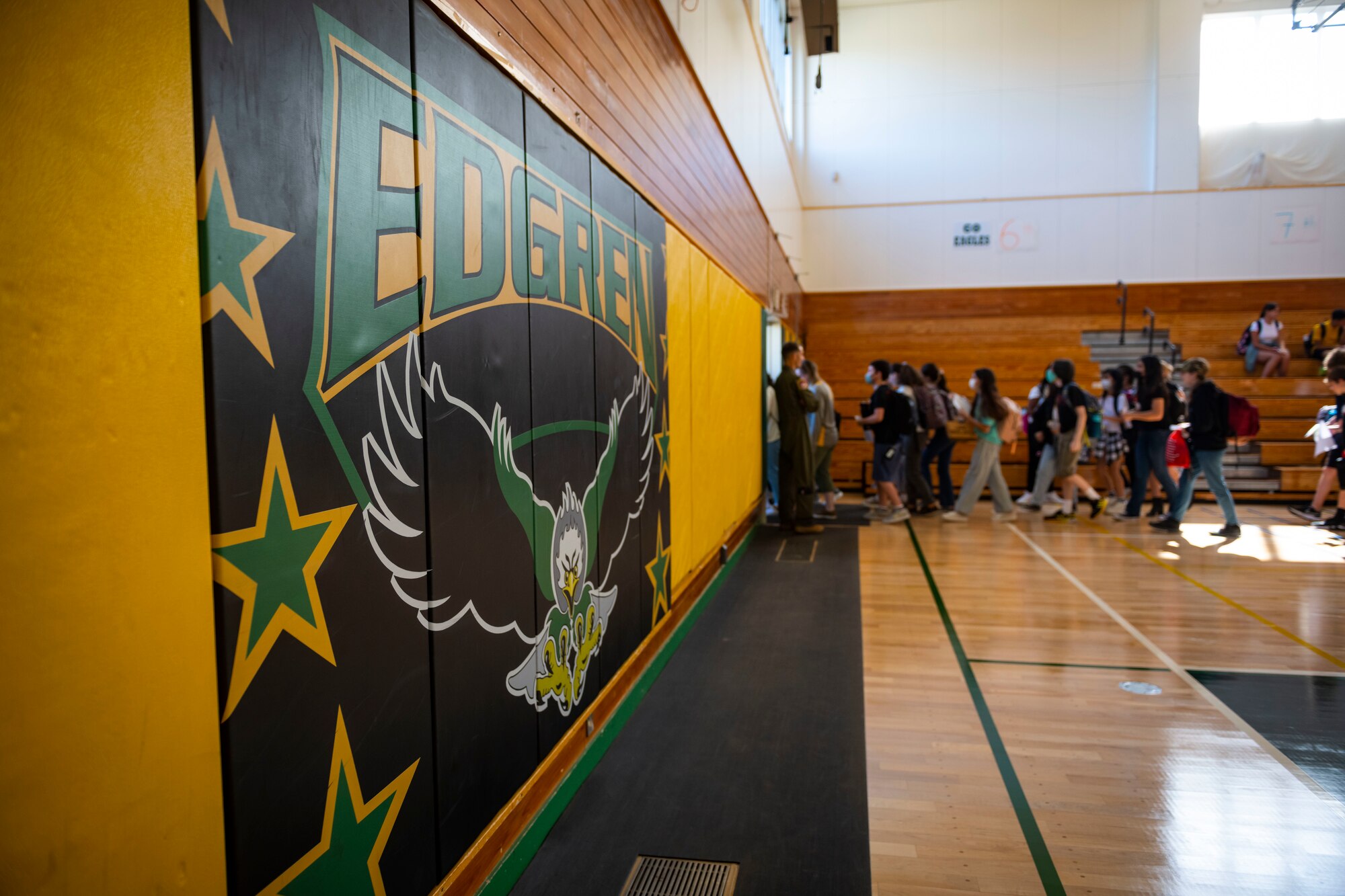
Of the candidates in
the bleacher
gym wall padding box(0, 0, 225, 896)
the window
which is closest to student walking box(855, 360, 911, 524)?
the bleacher

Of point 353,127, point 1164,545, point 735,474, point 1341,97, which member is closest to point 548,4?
point 353,127

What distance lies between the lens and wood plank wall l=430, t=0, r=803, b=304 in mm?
2160

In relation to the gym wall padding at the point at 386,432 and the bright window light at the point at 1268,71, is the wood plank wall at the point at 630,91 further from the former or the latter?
the bright window light at the point at 1268,71

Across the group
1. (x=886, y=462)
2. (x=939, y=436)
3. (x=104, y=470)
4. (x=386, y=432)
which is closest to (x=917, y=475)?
(x=939, y=436)

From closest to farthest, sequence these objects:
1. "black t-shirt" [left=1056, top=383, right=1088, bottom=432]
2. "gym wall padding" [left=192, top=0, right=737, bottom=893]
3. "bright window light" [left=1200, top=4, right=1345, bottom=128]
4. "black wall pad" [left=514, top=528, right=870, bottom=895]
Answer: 1. "gym wall padding" [left=192, top=0, right=737, bottom=893]
2. "black wall pad" [left=514, top=528, right=870, bottom=895]
3. "black t-shirt" [left=1056, top=383, right=1088, bottom=432]
4. "bright window light" [left=1200, top=4, right=1345, bottom=128]

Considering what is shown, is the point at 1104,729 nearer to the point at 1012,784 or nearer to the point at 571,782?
the point at 1012,784

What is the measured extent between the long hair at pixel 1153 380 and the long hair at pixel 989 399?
3.75 feet

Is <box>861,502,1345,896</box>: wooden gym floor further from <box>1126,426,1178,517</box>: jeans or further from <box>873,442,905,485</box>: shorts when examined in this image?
<box>873,442,905,485</box>: shorts

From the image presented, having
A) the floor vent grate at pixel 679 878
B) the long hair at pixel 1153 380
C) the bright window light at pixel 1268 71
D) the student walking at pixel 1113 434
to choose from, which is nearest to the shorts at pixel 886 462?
the student walking at pixel 1113 434

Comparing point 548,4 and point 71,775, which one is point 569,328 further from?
point 71,775

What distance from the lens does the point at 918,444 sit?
8.39 m

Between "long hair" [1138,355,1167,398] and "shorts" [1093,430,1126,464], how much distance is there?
3.59 ft

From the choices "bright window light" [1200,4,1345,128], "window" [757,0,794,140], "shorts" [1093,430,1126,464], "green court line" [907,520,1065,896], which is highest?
"bright window light" [1200,4,1345,128]

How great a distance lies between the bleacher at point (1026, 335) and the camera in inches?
432
